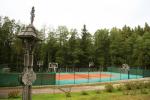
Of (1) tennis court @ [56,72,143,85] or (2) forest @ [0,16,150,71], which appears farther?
A: (2) forest @ [0,16,150,71]

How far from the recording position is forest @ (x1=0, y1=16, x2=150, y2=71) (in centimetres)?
5841

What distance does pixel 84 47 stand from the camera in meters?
66.6

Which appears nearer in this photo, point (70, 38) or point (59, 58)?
point (59, 58)

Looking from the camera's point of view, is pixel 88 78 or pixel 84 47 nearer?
pixel 88 78

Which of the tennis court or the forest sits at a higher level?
the forest

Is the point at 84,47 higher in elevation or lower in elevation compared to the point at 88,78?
higher

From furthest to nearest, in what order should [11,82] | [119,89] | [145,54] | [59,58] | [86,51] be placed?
[86,51] < [59,58] < [145,54] < [11,82] < [119,89]

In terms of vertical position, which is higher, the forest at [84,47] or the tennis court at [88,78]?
the forest at [84,47]

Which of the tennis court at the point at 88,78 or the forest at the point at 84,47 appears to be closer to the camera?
the tennis court at the point at 88,78

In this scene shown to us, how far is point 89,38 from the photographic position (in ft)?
230

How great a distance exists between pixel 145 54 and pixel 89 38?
59.2 feet

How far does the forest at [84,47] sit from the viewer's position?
58406 mm

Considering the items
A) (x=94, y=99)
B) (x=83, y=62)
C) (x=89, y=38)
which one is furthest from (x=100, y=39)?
(x=94, y=99)

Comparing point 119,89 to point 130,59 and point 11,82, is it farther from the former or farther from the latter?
point 130,59
